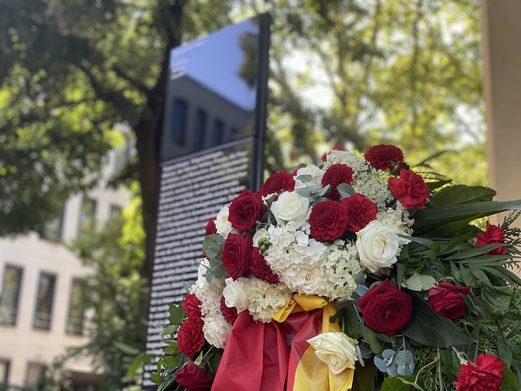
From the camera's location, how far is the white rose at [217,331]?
222cm

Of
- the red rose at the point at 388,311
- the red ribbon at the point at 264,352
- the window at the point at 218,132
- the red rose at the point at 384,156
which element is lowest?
the red ribbon at the point at 264,352

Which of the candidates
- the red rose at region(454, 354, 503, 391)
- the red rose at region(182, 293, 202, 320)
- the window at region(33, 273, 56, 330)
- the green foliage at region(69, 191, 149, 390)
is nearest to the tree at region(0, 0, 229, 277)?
the green foliage at region(69, 191, 149, 390)

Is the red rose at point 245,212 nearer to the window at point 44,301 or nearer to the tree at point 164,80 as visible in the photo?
the tree at point 164,80

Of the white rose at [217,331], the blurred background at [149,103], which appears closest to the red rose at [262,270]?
the white rose at [217,331]

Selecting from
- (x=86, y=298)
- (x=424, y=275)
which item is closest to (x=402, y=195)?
(x=424, y=275)

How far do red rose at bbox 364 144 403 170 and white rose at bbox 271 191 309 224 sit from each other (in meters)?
0.32

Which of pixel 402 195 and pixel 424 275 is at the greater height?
pixel 402 195

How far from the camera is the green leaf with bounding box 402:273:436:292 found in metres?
1.92

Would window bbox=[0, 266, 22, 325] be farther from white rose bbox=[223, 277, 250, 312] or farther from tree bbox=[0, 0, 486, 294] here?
white rose bbox=[223, 277, 250, 312]

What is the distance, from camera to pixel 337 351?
1.89 m

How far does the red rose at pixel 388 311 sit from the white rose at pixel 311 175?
1.57 ft

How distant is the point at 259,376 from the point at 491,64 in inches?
116

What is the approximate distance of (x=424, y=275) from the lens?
6.45ft

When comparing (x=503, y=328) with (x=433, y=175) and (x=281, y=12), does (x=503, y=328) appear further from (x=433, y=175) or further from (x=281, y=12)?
(x=281, y=12)
